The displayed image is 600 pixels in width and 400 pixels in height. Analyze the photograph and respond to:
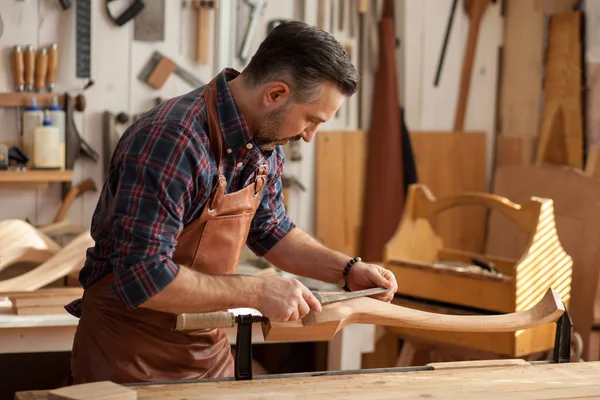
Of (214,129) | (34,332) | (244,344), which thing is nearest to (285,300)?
(244,344)

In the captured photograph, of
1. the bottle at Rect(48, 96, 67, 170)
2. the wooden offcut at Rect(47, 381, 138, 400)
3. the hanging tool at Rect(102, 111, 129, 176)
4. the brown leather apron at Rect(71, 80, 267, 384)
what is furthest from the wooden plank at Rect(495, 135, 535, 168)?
the wooden offcut at Rect(47, 381, 138, 400)

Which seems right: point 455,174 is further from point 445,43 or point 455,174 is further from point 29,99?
point 29,99

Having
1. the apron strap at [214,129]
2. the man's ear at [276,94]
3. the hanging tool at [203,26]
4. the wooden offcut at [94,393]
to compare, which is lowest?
the wooden offcut at [94,393]

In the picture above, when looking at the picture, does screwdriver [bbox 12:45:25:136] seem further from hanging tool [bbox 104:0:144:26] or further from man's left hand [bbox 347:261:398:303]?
man's left hand [bbox 347:261:398:303]

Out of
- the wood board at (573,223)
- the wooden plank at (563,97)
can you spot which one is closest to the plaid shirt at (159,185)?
the wood board at (573,223)

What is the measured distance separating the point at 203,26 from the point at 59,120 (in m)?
0.76

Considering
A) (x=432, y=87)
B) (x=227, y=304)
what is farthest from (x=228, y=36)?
(x=227, y=304)

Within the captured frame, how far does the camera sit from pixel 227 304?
6.36 feet

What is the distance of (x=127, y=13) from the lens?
12.5 feet

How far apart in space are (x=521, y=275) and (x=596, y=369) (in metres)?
1.06

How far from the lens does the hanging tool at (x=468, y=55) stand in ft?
14.3

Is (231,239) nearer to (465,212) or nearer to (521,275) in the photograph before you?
(521,275)

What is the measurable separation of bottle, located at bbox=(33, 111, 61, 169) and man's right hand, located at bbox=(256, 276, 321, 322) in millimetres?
1944

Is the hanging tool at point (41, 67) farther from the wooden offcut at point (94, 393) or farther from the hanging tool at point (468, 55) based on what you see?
the wooden offcut at point (94, 393)
